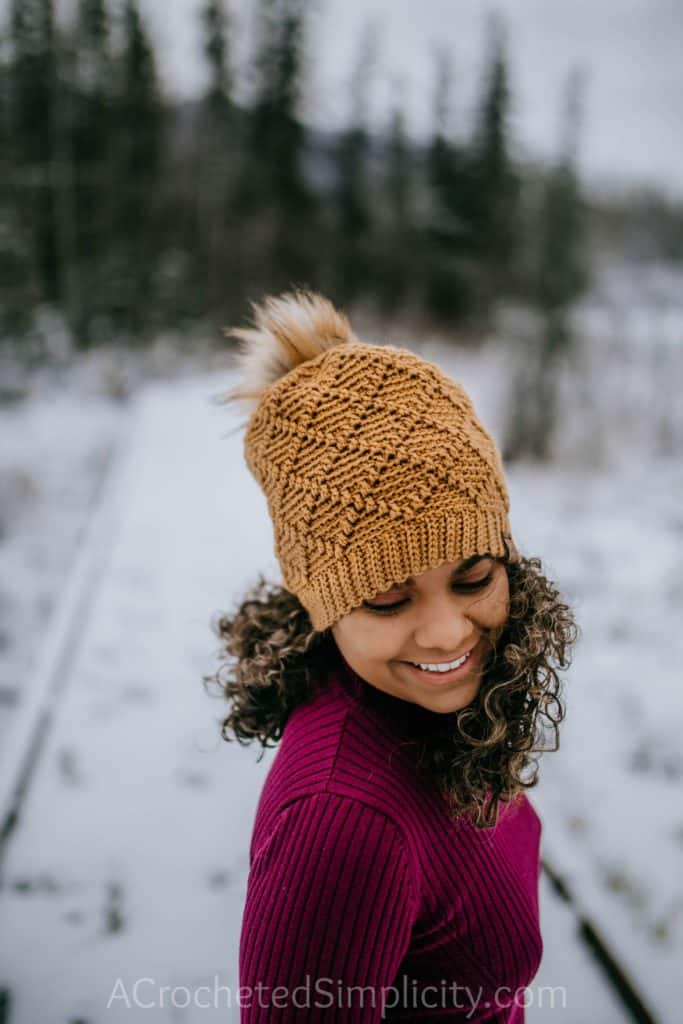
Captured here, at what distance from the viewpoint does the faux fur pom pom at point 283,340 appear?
126 centimetres

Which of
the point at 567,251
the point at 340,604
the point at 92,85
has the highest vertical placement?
the point at 92,85

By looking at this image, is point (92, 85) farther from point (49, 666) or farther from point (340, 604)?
point (340, 604)

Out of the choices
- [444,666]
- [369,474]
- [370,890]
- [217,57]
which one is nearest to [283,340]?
[369,474]

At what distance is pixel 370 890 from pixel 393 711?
0.29m

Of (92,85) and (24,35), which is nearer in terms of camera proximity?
(24,35)

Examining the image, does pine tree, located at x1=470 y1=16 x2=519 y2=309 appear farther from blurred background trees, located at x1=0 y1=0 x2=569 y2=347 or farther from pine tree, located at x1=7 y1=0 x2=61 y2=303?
pine tree, located at x1=7 y1=0 x2=61 y2=303

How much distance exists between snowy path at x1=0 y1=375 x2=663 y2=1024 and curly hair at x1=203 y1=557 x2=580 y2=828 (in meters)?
0.59

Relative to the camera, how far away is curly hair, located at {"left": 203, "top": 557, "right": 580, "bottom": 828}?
109 centimetres

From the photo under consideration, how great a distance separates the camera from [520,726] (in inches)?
47.8

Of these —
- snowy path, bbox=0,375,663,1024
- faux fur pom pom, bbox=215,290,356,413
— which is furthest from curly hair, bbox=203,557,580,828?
snowy path, bbox=0,375,663,1024

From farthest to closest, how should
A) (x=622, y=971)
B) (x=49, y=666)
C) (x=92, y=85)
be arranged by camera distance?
1. (x=92, y=85)
2. (x=49, y=666)
3. (x=622, y=971)

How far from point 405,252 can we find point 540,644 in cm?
2136

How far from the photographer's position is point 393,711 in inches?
43.8

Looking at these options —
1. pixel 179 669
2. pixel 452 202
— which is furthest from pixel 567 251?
pixel 179 669
